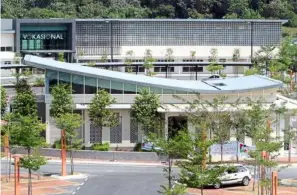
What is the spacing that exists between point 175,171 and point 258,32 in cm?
5550

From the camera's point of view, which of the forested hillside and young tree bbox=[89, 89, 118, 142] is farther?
the forested hillside

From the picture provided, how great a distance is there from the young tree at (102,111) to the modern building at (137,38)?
41093 millimetres

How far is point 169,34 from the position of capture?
332ft

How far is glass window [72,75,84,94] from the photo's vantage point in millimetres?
56938

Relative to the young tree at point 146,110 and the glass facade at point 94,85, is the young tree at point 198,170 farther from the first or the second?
the glass facade at point 94,85

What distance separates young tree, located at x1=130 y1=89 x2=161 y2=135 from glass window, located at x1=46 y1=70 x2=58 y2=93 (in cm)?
526

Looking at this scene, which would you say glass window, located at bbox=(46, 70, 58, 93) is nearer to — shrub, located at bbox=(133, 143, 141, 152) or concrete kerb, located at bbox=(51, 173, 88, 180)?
shrub, located at bbox=(133, 143, 141, 152)

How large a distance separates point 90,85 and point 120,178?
35.7 ft

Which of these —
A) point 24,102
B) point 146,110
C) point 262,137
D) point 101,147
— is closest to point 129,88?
point 146,110

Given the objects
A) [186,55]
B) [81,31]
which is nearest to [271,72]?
[186,55]

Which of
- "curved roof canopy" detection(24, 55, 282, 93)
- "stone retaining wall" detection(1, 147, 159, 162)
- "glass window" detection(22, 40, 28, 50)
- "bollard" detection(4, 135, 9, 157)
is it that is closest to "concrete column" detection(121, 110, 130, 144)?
"curved roof canopy" detection(24, 55, 282, 93)

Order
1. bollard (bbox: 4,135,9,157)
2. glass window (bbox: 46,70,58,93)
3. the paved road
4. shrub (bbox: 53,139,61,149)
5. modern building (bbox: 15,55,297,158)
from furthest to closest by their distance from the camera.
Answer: glass window (bbox: 46,70,58,93), modern building (bbox: 15,55,297,158), shrub (bbox: 53,139,61,149), bollard (bbox: 4,135,9,157), the paved road

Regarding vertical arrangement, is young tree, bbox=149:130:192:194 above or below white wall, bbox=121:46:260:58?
below

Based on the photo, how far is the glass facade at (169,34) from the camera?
99.7 m
